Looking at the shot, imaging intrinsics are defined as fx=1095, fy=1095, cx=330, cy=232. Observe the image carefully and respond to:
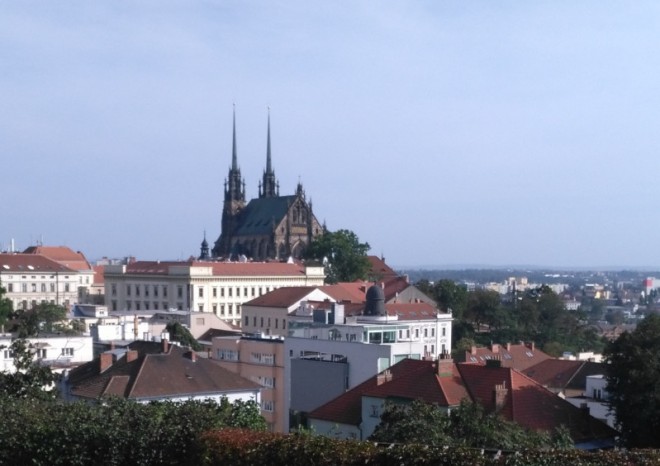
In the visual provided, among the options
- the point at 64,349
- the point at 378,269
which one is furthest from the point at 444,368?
the point at 378,269

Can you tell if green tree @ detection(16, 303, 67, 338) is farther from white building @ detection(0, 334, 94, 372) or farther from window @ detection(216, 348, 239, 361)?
window @ detection(216, 348, 239, 361)

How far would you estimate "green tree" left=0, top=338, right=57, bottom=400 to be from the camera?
31953 mm

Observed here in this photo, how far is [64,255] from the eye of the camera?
5925 inches

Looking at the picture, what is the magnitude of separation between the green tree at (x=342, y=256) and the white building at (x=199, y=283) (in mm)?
3510

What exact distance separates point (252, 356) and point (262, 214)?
109764 millimetres

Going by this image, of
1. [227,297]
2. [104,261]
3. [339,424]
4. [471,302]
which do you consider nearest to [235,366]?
[339,424]

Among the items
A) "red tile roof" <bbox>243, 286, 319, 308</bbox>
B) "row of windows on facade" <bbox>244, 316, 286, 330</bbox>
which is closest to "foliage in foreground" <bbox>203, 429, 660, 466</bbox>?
"row of windows on facade" <bbox>244, 316, 286, 330</bbox>

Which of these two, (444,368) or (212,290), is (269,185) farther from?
(444,368)

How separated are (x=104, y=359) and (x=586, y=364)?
2816cm

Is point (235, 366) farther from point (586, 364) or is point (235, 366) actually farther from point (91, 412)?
point (91, 412)

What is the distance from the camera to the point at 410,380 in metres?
41.8

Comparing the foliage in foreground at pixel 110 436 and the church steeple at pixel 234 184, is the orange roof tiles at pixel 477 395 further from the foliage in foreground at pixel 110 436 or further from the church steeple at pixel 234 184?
the church steeple at pixel 234 184

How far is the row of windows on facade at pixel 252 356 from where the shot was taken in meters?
56.3

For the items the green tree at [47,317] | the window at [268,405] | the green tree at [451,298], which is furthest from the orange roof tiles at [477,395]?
the green tree at [451,298]
